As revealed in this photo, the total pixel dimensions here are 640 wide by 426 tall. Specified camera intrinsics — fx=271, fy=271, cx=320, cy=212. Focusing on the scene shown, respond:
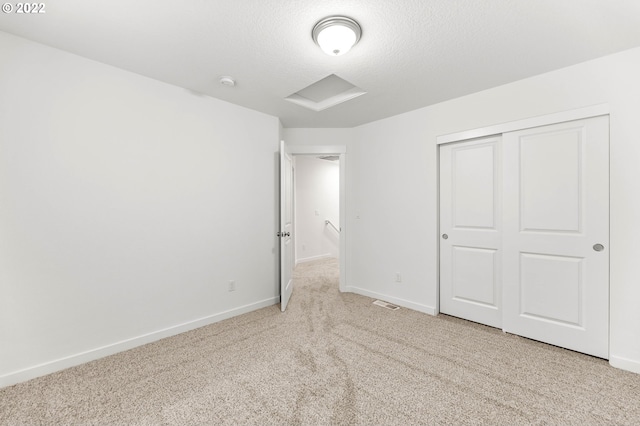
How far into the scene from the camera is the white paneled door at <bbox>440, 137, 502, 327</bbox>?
9.12 feet

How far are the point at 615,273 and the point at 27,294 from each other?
4393 mm

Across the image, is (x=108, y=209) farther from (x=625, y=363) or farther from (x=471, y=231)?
(x=625, y=363)

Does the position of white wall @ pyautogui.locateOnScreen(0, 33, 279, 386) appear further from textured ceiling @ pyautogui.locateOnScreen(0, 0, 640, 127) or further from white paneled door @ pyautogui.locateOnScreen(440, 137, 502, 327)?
white paneled door @ pyautogui.locateOnScreen(440, 137, 502, 327)

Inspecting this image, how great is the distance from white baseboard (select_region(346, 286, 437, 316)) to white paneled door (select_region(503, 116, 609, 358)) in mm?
756

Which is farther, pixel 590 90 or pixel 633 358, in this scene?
pixel 590 90

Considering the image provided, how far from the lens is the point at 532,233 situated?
2.50m

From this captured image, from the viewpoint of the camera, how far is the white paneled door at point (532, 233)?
86.6 inches

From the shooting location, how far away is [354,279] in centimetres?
398

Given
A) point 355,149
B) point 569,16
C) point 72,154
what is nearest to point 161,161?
point 72,154

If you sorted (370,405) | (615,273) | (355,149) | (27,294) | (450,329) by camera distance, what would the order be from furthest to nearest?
(355,149)
(450,329)
(615,273)
(27,294)
(370,405)

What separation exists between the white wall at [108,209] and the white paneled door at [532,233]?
7.96 ft

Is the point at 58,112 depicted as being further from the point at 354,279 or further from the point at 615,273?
the point at 615,273

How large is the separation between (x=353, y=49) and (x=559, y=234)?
2343mm

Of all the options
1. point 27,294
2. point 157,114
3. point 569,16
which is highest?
point 569,16
